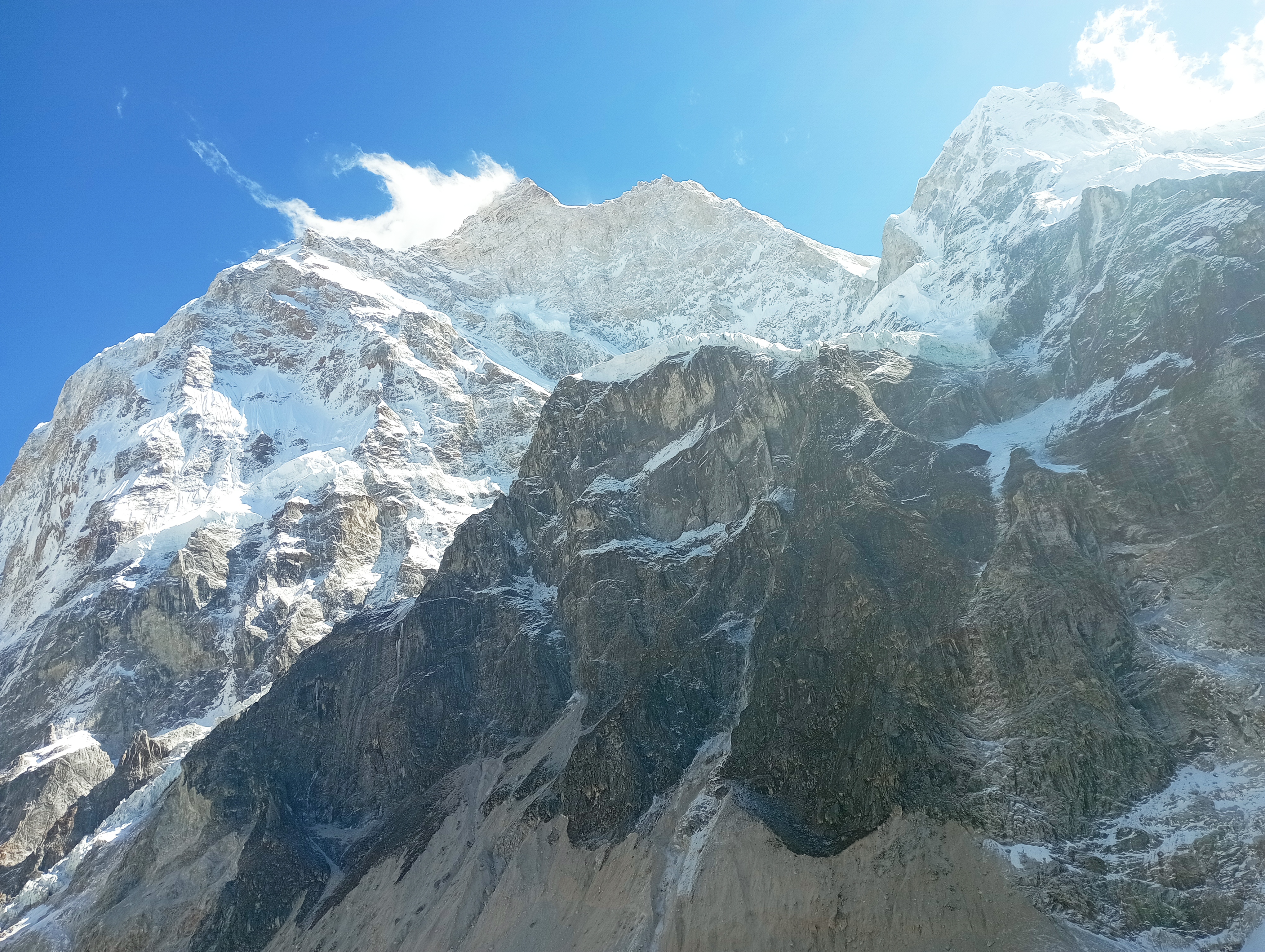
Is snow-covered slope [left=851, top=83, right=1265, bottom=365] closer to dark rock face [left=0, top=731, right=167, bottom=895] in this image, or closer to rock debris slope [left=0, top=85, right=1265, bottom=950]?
rock debris slope [left=0, top=85, right=1265, bottom=950]

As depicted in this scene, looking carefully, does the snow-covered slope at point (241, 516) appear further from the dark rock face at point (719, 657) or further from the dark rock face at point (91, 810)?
the dark rock face at point (719, 657)

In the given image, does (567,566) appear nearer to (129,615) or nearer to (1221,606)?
(1221,606)

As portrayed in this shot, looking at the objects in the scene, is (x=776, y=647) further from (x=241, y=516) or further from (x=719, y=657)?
(x=241, y=516)

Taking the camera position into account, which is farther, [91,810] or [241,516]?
[241,516]

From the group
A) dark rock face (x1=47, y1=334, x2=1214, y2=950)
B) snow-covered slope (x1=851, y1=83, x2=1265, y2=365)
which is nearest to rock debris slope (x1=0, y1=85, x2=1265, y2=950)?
dark rock face (x1=47, y1=334, x2=1214, y2=950)

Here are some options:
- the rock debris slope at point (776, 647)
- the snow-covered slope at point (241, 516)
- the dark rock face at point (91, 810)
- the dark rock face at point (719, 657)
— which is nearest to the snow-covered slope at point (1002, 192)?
the rock debris slope at point (776, 647)

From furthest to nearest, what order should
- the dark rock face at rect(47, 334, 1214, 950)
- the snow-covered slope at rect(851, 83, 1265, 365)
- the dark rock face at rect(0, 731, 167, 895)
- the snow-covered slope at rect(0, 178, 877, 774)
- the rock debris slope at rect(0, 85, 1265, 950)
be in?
the snow-covered slope at rect(0, 178, 877, 774)
the snow-covered slope at rect(851, 83, 1265, 365)
the dark rock face at rect(0, 731, 167, 895)
the dark rock face at rect(47, 334, 1214, 950)
the rock debris slope at rect(0, 85, 1265, 950)

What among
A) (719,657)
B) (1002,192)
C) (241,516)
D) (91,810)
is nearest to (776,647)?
(719,657)

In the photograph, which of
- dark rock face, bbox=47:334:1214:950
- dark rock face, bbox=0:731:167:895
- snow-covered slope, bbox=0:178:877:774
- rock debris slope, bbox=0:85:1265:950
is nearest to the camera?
rock debris slope, bbox=0:85:1265:950
